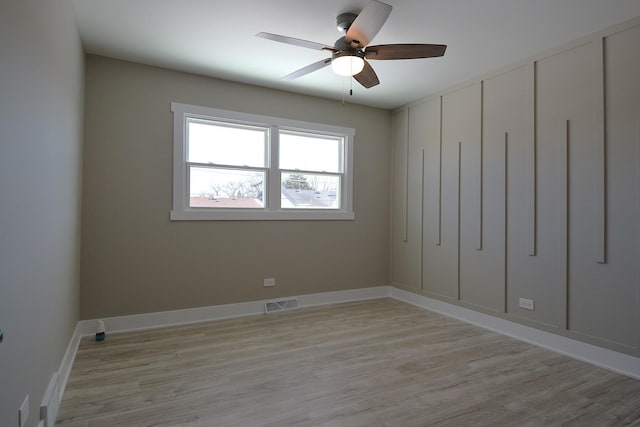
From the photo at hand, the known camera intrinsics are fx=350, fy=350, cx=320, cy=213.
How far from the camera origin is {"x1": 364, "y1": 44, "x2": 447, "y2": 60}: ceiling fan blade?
98.6 inches

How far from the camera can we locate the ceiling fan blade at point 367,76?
2928 mm

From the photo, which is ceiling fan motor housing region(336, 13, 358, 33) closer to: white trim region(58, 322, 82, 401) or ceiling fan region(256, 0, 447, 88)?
ceiling fan region(256, 0, 447, 88)

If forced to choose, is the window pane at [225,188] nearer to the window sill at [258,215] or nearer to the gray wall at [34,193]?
the window sill at [258,215]

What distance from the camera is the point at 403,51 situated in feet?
8.49

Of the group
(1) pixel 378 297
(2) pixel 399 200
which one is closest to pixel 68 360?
(1) pixel 378 297

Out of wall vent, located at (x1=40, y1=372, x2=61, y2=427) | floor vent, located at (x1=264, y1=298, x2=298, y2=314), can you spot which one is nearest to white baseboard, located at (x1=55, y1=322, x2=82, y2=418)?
wall vent, located at (x1=40, y1=372, x2=61, y2=427)

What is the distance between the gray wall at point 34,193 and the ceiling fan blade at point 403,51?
204cm

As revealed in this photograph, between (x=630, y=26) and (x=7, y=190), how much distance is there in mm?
4151

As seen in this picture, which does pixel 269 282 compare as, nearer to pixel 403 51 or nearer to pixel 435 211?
pixel 435 211

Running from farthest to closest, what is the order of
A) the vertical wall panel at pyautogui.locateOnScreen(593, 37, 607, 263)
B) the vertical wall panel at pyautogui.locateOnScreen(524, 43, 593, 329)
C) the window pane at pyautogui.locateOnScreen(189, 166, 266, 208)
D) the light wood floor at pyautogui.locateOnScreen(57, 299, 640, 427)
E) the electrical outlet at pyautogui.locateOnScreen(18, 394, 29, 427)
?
the window pane at pyautogui.locateOnScreen(189, 166, 266, 208) → the vertical wall panel at pyautogui.locateOnScreen(524, 43, 593, 329) → the vertical wall panel at pyautogui.locateOnScreen(593, 37, 607, 263) → the light wood floor at pyautogui.locateOnScreen(57, 299, 640, 427) → the electrical outlet at pyautogui.locateOnScreen(18, 394, 29, 427)

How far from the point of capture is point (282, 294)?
450 cm

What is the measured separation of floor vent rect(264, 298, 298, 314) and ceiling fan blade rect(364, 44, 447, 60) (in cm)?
304

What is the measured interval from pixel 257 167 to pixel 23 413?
10.7ft

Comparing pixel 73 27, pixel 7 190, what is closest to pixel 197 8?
pixel 73 27
